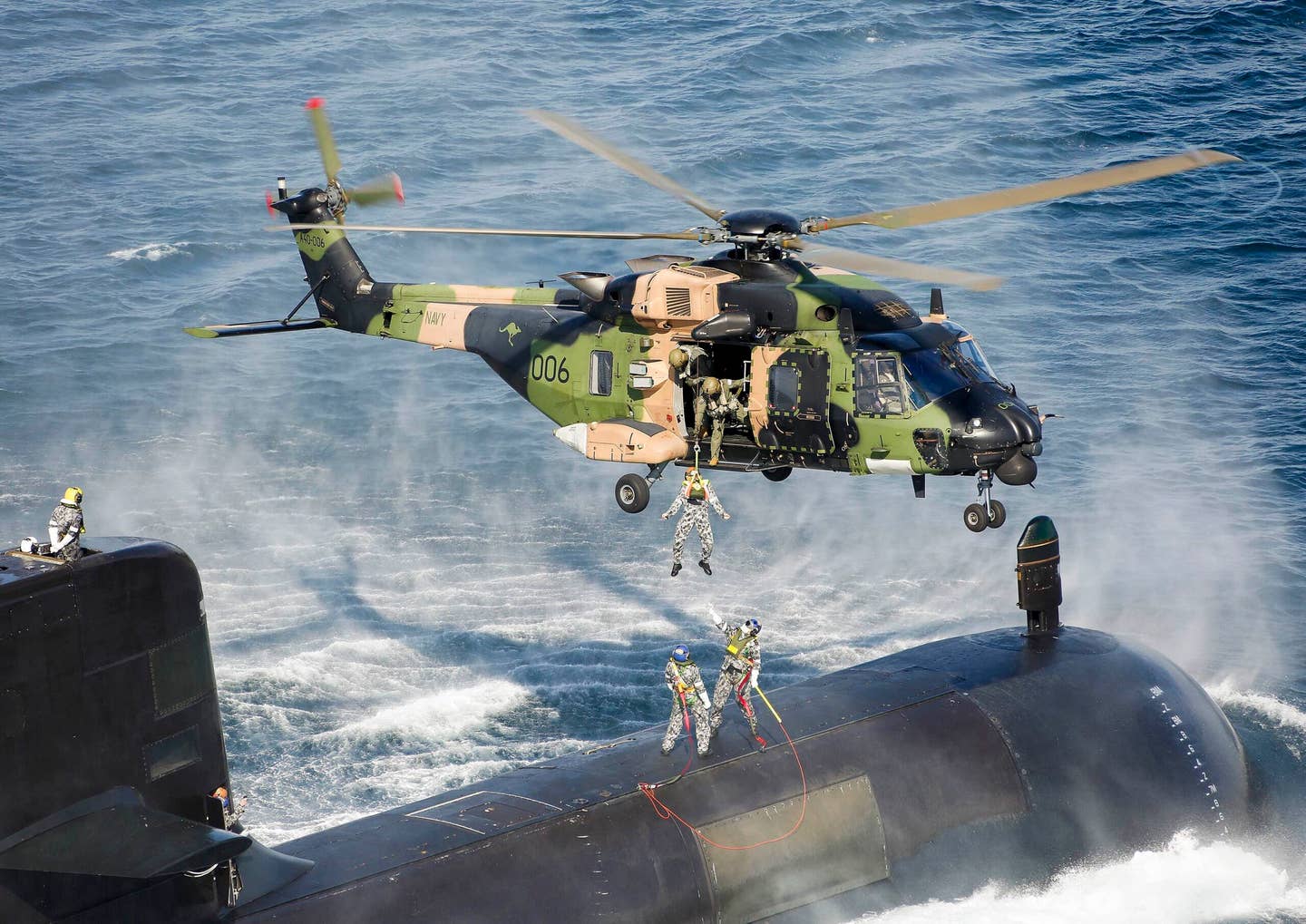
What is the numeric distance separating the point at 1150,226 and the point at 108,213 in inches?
1921

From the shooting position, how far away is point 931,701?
2936cm

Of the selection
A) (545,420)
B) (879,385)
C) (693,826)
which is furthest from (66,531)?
(545,420)

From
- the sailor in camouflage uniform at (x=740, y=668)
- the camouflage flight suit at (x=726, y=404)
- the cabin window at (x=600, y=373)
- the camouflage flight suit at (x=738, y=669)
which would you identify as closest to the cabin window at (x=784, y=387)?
the camouflage flight suit at (x=726, y=404)

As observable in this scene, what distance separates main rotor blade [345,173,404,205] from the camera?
3338cm

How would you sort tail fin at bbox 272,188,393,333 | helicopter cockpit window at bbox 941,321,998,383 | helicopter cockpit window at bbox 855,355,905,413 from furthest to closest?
tail fin at bbox 272,188,393,333
helicopter cockpit window at bbox 941,321,998,383
helicopter cockpit window at bbox 855,355,905,413

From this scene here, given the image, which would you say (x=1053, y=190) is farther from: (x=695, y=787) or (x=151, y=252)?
(x=151, y=252)

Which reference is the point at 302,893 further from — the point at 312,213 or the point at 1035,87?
the point at 1035,87

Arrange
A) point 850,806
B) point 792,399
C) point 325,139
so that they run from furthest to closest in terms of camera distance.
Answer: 1. point 325,139
2. point 792,399
3. point 850,806

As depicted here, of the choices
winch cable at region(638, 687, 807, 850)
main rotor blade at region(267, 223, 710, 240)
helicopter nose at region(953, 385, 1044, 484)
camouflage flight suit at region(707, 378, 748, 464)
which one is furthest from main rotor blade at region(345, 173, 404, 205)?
winch cable at region(638, 687, 807, 850)

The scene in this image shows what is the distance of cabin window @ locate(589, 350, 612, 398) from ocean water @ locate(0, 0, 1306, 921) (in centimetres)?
997

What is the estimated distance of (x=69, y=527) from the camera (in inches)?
713

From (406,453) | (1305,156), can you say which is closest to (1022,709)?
(406,453)

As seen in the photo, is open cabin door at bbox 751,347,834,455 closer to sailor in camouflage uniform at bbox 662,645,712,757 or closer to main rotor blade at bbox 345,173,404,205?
sailor in camouflage uniform at bbox 662,645,712,757

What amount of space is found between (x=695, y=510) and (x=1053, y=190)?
31.8 feet
